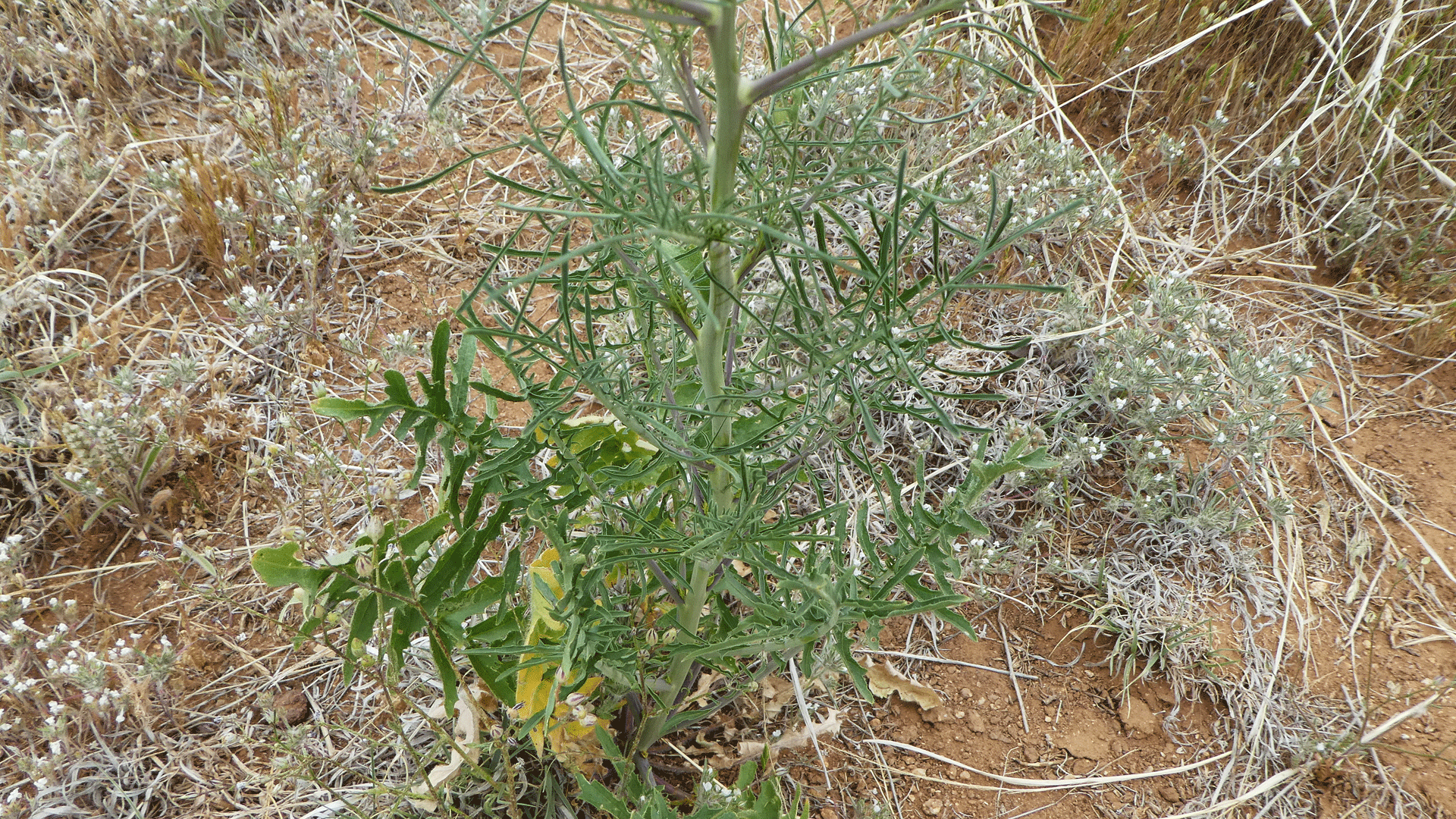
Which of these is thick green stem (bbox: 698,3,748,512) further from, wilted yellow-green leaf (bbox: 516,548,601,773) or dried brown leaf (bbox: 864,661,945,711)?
dried brown leaf (bbox: 864,661,945,711)

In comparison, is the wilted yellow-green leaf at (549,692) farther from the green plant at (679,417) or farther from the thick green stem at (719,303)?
the thick green stem at (719,303)

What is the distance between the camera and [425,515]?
2.37 metres

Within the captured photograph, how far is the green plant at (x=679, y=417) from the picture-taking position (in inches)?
44.6

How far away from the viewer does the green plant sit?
3.72 feet

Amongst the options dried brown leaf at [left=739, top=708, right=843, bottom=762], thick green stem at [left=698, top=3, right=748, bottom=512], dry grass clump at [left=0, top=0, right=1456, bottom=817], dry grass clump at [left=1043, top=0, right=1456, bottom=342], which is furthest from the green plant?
dry grass clump at [left=1043, top=0, right=1456, bottom=342]

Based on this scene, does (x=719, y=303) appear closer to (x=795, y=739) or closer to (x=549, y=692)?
(x=549, y=692)

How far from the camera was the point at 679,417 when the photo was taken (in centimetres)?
148

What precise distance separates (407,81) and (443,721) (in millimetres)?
2225

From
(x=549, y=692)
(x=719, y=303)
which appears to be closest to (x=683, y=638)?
(x=549, y=692)

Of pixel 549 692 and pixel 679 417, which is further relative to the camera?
pixel 549 692

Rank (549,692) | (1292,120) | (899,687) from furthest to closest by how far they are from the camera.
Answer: (1292,120), (899,687), (549,692)

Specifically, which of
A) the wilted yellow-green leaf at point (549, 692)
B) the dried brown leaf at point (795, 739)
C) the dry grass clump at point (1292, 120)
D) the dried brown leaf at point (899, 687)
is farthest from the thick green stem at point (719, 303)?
the dry grass clump at point (1292, 120)

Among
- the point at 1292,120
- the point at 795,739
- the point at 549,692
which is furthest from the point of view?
the point at 1292,120

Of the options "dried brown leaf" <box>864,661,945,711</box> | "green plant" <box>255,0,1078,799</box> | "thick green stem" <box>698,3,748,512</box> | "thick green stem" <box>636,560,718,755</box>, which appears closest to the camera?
"thick green stem" <box>698,3,748,512</box>
